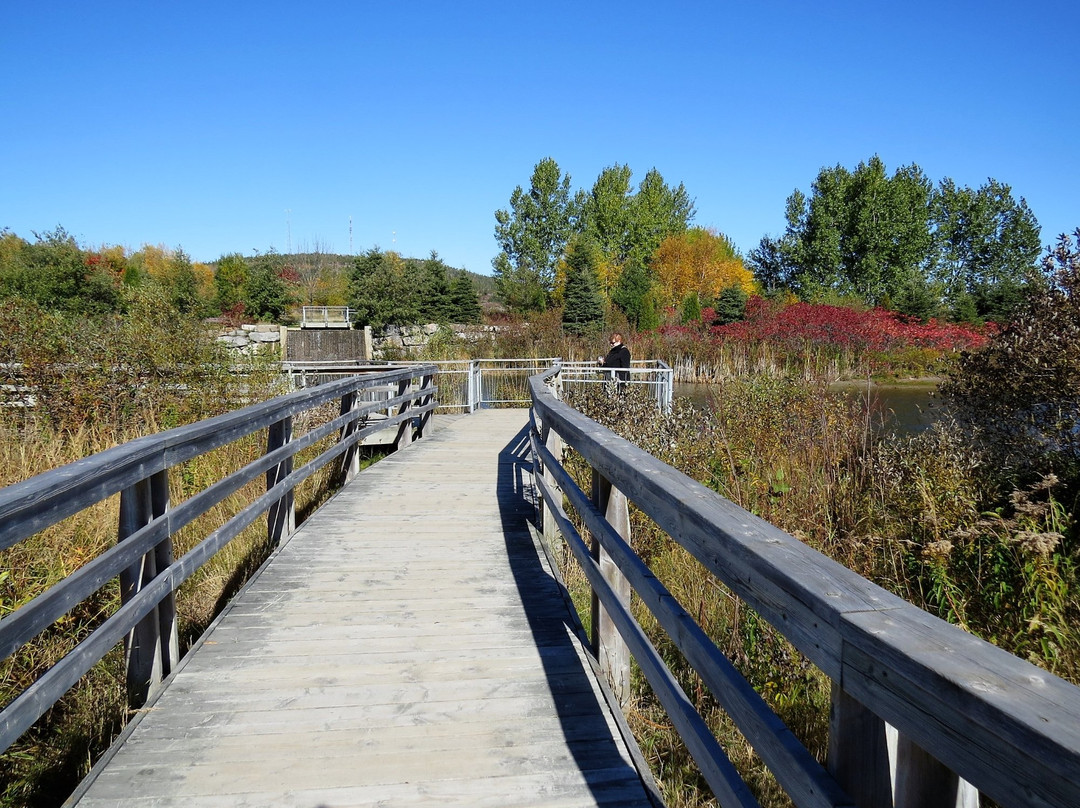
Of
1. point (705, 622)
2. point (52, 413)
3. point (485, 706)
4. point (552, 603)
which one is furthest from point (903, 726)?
point (52, 413)

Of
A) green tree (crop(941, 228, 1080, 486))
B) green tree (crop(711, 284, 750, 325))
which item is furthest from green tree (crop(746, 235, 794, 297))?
green tree (crop(941, 228, 1080, 486))

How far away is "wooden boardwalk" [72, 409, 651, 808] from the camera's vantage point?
8.23 feet

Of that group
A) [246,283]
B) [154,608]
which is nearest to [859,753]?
[154,608]

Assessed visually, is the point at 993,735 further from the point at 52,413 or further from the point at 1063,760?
the point at 52,413

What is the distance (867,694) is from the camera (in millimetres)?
1245

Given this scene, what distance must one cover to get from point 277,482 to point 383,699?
8.52 feet

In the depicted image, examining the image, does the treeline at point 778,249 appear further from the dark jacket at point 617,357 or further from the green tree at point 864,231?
the dark jacket at point 617,357

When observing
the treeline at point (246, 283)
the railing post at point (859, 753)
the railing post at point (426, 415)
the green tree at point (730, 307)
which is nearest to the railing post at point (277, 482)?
the railing post at point (859, 753)

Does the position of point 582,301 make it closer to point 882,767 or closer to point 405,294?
point 405,294

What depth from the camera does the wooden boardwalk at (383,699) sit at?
2510mm

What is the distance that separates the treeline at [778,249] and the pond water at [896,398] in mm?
15591

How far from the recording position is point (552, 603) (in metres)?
4.29

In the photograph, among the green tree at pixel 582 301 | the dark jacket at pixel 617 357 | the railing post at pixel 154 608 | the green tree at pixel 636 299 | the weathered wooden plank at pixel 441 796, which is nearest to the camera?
the weathered wooden plank at pixel 441 796

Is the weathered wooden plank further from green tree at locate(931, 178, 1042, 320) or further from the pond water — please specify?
green tree at locate(931, 178, 1042, 320)
